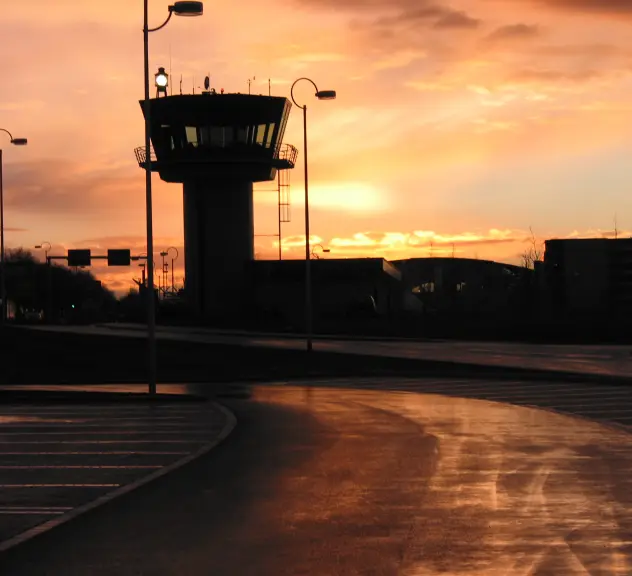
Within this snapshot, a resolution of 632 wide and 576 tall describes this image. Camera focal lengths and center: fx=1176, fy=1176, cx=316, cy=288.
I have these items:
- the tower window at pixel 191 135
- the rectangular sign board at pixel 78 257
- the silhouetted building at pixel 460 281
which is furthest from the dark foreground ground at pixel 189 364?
the silhouetted building at pixel 460 281

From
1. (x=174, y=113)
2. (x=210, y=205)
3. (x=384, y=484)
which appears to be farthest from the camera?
(x=210, y=205)

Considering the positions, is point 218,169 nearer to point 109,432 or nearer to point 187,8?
point 187,8

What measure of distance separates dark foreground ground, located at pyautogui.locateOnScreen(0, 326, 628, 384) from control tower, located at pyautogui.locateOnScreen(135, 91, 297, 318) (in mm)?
27900

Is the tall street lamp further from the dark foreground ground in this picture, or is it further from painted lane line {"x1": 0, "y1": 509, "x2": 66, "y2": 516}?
painted lane line {"x1": 0, "y1": 509, "x2": 66, "y2": 516}

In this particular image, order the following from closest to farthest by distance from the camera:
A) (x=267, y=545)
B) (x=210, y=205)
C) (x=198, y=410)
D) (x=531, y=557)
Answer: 1. (x=531, y=557)
2. (x=267, y=545)
3. (x=198, y=410)
4. (x=210, y=205)

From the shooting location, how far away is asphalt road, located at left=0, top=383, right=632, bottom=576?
8.97 meters

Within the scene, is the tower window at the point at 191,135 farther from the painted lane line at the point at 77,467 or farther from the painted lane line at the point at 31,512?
the painted lane line at the point at 31,512

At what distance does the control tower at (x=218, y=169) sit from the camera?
270 feet

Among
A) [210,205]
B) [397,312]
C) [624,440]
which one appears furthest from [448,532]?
[397,312]

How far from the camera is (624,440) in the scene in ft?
58.4

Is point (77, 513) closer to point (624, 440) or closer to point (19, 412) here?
point (624, 440)

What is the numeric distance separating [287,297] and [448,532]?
90.6m

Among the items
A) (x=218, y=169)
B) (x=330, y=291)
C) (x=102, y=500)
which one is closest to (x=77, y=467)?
(x=102, y=500)

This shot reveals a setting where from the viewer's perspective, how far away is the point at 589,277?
100 m
